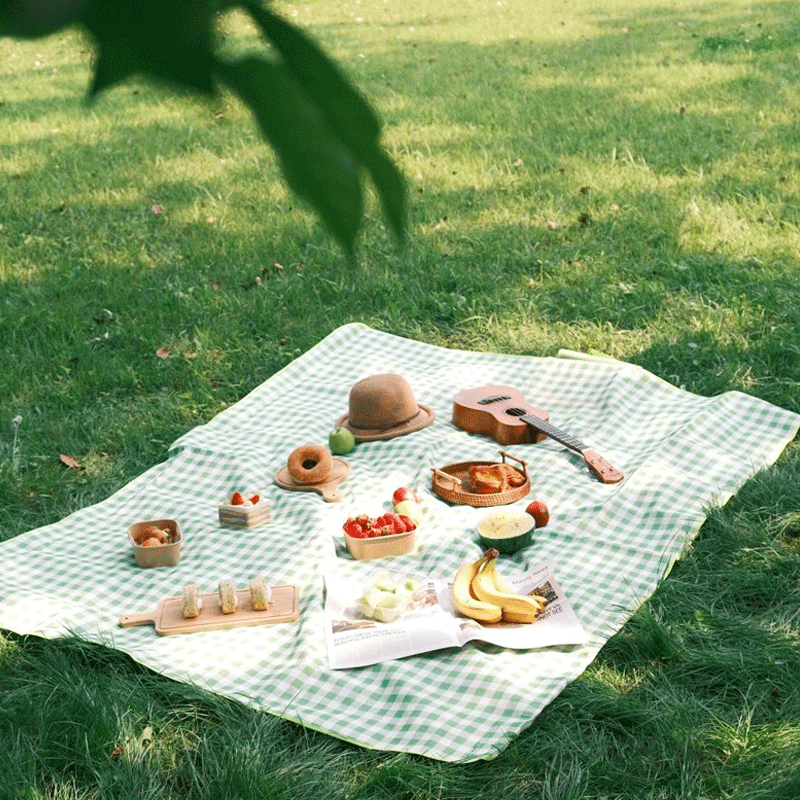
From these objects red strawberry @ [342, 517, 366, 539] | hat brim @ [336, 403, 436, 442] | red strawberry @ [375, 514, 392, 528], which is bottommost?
hat brim @ [336, 403, 436, 442]

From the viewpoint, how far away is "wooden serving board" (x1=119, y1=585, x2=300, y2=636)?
259 centimetres

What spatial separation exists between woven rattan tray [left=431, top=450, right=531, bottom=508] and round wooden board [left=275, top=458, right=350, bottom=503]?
0.85 feet

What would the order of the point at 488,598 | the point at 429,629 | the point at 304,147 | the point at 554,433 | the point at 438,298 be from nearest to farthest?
1. the point at 304,147
2. the point at 429,629
3. the point at 488,598
4. the point at 554,433
5. the point at 438,298

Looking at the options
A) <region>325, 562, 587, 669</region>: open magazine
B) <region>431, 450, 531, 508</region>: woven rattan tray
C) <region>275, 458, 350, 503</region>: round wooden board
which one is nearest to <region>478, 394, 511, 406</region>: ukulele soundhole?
<region>431, 450, 531, 508</region>: woven rattan tray

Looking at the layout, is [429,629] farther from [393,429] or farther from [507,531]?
[393,429]

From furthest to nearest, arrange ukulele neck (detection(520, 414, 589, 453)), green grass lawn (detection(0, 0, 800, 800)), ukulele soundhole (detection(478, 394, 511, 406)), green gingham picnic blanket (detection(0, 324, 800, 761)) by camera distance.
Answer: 1. ukulele soundhole (detection(478, 394, 511, 406))
2. ukulele neck (detection(520, 414, 589, 453))
3. green gingham picnic blanket (detection(0, 324, 800, 761))
4. green grass lawn (detection(0, 0, 800, 800))

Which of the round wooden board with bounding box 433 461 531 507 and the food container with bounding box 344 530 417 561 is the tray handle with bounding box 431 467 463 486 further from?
the food container with bounding box 344 530 417 561

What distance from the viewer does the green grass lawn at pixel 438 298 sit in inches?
79.0

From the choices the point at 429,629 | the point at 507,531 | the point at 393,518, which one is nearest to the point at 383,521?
the point at 393,518

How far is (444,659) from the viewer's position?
2.46 m

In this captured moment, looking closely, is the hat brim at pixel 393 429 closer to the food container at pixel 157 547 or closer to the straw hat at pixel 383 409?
the straw hat at pixel 383 409

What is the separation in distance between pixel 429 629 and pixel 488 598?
19 centimetres

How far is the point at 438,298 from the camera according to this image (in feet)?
14.3

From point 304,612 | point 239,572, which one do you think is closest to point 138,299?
point 239,572
